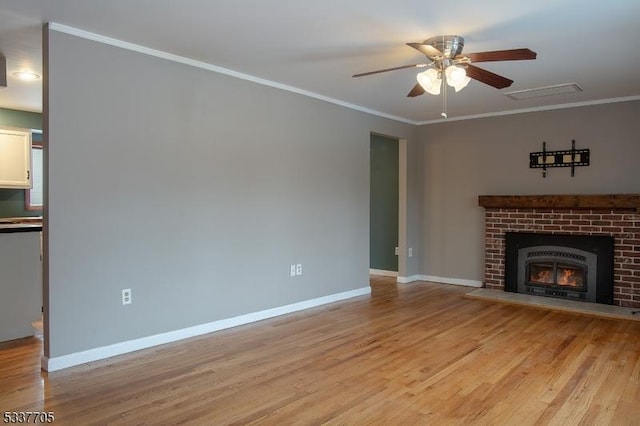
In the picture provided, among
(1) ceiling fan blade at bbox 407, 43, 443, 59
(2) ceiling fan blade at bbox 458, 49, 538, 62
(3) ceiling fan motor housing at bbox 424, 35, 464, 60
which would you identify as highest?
(3) ceiling fan motor housing at bbox 424, 35, 464, 60

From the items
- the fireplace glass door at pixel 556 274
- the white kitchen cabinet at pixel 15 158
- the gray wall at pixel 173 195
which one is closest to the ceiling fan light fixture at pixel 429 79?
the gray wall at pixel 173 195

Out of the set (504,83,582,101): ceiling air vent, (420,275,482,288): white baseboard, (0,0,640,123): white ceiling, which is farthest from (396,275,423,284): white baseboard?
(0,0,640,123): white ceiling

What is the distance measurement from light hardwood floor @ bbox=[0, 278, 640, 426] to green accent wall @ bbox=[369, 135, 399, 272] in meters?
2.52

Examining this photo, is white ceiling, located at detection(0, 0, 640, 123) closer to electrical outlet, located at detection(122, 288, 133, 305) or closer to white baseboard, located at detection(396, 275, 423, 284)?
electrical outlet, located at detection(122, 288, 133, 305)

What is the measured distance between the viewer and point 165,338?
3553 millimetres

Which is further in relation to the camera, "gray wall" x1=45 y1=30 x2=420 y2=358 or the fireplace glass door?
the fireplace glass door

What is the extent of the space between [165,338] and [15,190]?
11.8ft

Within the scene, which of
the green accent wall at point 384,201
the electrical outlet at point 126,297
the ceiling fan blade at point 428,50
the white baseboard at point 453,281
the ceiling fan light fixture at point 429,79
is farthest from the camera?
the green accent wall at point 384,201

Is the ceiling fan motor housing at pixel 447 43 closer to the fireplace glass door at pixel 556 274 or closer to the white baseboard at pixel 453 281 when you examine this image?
the fireplace glass door at pixel 556 274

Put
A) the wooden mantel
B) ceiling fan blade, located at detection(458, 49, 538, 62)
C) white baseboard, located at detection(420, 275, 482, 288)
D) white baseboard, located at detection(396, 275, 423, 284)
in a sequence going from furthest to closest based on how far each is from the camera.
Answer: white baseboard, located at detection(396, 275, 423, 284)
white baseboard, located at detection(420, 275, 482, 288)
the wooden mantel
ceiling fan blade, located at detection(458, 49, 538, 62)

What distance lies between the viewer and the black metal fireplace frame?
492cm

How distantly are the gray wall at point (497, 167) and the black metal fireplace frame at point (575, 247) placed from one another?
0.43m

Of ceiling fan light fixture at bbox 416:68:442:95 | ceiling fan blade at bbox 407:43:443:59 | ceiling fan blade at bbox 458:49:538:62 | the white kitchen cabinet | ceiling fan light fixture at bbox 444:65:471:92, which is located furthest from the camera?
the white kitchen cabinet

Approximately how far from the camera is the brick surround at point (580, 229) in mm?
4809
